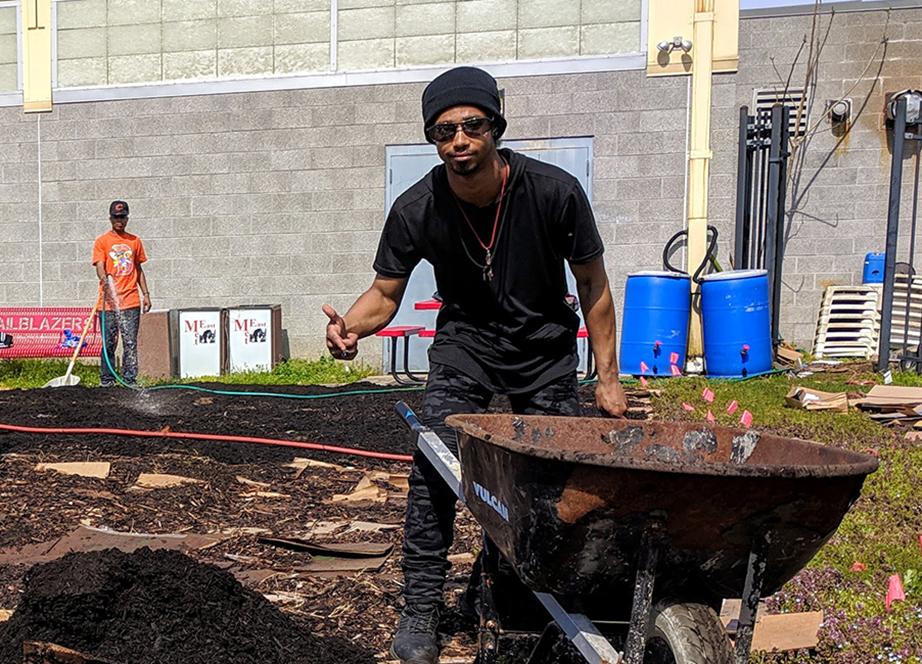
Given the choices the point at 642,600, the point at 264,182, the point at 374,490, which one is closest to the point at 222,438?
the point at 374,490

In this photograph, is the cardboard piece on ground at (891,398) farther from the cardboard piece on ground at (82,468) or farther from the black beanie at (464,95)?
the black beanie at (464,95)

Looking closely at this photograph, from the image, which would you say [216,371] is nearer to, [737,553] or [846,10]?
[846,10]

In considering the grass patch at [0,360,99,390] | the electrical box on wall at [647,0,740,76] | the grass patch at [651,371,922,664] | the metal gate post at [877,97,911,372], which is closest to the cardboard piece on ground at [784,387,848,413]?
the grass patch at [651,371,922,664]

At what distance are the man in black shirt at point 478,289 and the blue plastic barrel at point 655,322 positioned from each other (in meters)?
7.77

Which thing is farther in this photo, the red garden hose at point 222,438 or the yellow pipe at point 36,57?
the yellow pipe at point 36,57

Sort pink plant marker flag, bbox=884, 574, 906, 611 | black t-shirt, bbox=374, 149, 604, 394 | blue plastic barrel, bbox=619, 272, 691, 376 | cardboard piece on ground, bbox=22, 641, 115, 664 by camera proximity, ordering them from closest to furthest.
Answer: cardboard piece on ground, bbox=22, 641, 115, 664 < black t-shirt, bbox=374, 149, 604, 394 < pink plant marker flag, bbox=884, 574, 906, 611 < blue plastic barrel, bbox=619, 272, 691, 376

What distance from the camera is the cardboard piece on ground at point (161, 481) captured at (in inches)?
236

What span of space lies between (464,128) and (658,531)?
1.50m

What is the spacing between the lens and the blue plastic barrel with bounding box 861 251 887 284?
13008 millimetres

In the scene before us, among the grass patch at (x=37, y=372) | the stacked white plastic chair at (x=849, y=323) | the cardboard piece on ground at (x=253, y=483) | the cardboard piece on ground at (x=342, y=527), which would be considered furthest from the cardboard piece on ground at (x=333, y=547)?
the stacked white plastic chair at (x=849, y=323)

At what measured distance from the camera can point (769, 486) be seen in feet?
7.18

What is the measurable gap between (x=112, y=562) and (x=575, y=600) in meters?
1.62

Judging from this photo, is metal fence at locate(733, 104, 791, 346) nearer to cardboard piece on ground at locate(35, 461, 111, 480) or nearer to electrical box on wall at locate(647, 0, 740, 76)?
electrical box on wall at locate(647, 0, 740, 76)

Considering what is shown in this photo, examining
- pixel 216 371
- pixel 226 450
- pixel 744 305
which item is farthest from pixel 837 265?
pixel 226 450
